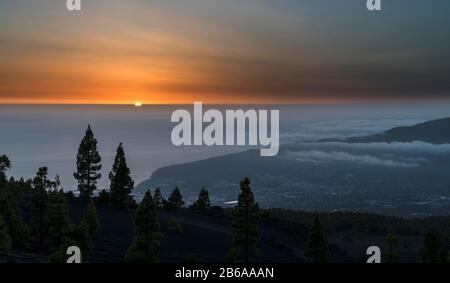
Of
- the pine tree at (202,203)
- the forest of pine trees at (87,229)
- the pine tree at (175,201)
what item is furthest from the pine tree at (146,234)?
the pine tree at (202,203)

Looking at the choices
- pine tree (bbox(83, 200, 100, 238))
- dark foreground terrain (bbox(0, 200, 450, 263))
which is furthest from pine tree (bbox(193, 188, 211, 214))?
pine tree (bbox(83, 200, 100, 238))

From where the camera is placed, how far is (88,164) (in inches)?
2571

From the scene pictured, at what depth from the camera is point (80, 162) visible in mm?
64938

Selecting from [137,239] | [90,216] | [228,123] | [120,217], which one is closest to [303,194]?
[120,217]

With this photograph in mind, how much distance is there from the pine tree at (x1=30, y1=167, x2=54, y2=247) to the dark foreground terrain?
349cm

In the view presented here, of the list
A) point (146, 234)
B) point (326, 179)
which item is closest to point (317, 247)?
point (146, 234)

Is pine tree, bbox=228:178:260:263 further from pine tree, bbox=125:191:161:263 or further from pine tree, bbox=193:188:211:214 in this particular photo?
pine tree, bbox=193:188:211:214

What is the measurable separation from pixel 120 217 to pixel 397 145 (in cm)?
14629

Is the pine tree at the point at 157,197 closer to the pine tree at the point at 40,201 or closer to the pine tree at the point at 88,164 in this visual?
the pine tree at the point at 88,164

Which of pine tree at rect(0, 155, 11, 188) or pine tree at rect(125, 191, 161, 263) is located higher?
pine tree at rect(0, 155, 11, 188)

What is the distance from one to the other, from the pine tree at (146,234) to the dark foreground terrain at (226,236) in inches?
123

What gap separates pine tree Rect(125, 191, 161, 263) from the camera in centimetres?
3266

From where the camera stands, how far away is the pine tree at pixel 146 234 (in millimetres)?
32656
